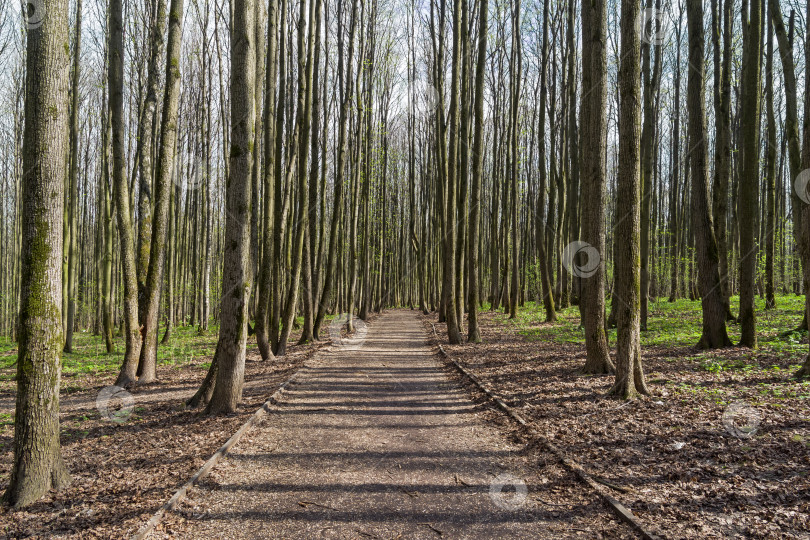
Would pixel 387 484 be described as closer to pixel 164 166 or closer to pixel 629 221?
pixel 629 221

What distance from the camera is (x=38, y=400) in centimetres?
368

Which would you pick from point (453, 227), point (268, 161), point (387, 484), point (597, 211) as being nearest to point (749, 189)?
point (597, 211)

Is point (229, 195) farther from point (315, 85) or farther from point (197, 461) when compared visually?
point (315, 85)

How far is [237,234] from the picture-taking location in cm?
650

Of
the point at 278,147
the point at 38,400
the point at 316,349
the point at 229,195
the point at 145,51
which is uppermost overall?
the point at 145,51

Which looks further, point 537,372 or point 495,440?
point 537,372

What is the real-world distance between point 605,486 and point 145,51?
683 inches

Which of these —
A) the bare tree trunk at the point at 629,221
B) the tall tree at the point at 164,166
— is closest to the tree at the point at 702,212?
the bare tree trunk at the point at 629,221

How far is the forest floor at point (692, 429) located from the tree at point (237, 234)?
3.96 metres

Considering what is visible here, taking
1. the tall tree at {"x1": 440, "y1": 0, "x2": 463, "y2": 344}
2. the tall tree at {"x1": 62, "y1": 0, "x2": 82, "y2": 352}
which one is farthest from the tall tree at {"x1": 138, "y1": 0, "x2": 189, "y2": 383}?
the tall tree at {"x1": 440, "y1": 0, "x2": 463, "y2": 344}

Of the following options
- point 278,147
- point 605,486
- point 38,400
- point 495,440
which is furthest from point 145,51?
point 605,486

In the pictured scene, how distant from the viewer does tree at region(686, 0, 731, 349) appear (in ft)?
31.3

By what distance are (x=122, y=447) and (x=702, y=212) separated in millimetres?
10433

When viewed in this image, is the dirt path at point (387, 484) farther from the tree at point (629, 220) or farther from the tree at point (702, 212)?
the tree at point (702, 212)
